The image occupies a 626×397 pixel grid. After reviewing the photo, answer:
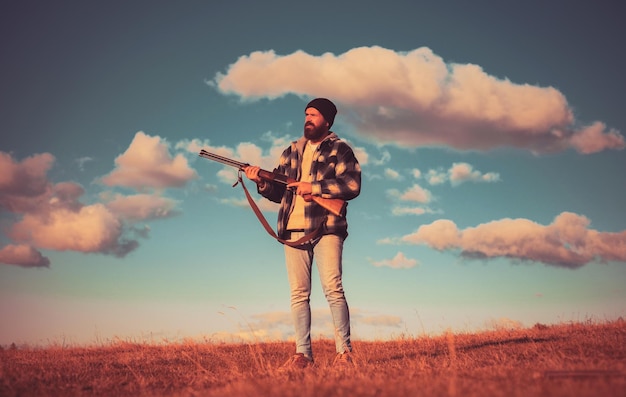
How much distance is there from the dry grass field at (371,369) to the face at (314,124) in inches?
115

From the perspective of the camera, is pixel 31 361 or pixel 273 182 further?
pixel 31 361

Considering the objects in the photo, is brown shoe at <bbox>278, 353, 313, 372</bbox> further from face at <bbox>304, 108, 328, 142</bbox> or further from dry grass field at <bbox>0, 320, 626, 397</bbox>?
face at <bbox>304, 108, 328, 142</bbox>

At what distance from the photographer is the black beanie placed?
7.20 metres

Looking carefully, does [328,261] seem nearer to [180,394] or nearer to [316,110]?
[316,110]

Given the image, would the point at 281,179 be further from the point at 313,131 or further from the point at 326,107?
the point at 326,107

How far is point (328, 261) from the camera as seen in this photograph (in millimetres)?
6758

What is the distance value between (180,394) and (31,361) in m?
4.39

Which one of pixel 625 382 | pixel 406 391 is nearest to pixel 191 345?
pixel 406 391

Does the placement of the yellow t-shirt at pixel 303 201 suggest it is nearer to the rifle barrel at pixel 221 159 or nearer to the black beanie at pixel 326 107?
the black beanie at pixel 326 107

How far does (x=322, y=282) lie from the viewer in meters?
6.86

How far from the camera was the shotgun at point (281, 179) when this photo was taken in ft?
22.1

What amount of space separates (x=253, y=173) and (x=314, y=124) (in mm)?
1083

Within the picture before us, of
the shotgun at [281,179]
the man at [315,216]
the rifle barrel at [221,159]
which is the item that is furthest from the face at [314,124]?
the rifle barrel at [221,159]

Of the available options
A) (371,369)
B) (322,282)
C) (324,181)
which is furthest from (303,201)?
(371,369)
